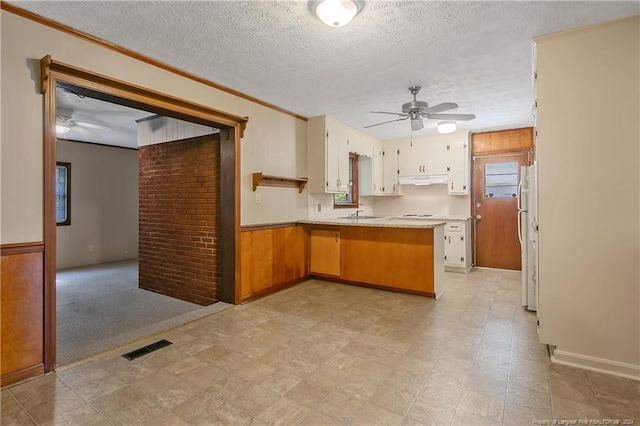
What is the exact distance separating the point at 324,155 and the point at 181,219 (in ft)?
6.95

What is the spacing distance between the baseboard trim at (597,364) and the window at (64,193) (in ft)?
25.3

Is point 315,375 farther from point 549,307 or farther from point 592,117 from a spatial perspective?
point 592,117

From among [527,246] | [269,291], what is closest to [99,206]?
[269,291]

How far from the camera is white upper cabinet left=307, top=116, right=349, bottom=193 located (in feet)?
15.4

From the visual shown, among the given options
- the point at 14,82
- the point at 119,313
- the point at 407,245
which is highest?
the point at 14,82

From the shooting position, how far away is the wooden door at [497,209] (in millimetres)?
5422

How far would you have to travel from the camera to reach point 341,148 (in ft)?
16.6

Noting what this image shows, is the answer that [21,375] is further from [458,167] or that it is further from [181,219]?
[458,167]

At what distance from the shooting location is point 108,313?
3.55m

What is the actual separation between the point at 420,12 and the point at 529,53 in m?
1.23

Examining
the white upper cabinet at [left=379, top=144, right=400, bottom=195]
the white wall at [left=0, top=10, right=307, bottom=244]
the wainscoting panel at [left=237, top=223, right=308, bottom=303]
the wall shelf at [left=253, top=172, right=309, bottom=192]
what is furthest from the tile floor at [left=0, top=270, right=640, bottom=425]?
the white upper cabinet at [left=379, top=144, right=400, bottom=195]

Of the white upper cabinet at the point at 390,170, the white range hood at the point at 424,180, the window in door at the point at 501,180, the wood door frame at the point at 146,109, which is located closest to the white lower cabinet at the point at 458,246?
the window in door at the point at 501,180

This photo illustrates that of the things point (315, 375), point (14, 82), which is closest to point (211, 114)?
point (14, 82)

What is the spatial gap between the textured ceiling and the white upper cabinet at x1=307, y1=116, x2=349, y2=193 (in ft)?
3.05
